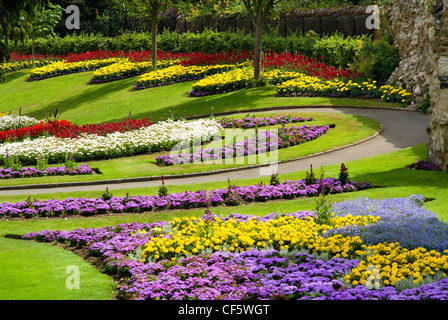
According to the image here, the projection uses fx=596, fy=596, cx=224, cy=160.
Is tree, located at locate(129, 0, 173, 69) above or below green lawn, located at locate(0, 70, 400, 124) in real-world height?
above

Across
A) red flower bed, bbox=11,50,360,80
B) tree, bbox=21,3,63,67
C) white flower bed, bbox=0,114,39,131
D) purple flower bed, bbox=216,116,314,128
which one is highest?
tree, bbox=21,3,63,67

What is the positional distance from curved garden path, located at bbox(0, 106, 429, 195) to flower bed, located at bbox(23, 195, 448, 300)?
4.80 meters

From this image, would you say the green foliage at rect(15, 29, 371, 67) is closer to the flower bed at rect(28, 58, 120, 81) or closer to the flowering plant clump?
the flower bed at rect(28, 58, 120, 81)

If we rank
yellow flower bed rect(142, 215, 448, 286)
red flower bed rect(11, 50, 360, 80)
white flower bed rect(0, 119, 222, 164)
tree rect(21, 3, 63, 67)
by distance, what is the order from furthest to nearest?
tree rect(21, 3, 63, 67)
red flower bed rect(11, 50, 360, 80)
white flower bed rect(0, 119, 222, 164)
yellow flower bed rect(142, 215, 448, 286)

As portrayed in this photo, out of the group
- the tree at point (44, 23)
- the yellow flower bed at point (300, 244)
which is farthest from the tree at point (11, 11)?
the tree at point (44, 23)

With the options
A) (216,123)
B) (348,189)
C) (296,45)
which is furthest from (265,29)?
(348,189)

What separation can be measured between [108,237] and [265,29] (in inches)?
1264

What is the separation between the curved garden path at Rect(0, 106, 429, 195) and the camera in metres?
17.6

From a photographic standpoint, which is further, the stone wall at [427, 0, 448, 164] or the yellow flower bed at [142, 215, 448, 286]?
the stone wall at [427, 0, 448, 164]

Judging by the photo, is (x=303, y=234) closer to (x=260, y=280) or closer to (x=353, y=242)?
(x=353, y=242)

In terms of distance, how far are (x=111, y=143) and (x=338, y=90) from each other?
38.0 ft

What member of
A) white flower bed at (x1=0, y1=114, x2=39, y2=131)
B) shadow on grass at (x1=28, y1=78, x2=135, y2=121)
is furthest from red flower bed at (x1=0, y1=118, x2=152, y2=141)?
shadow on grass at (x1=28, y1=78, x2=135, y2=121)

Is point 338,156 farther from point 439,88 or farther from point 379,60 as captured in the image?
point 379,60

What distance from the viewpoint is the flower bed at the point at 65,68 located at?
41.8m
